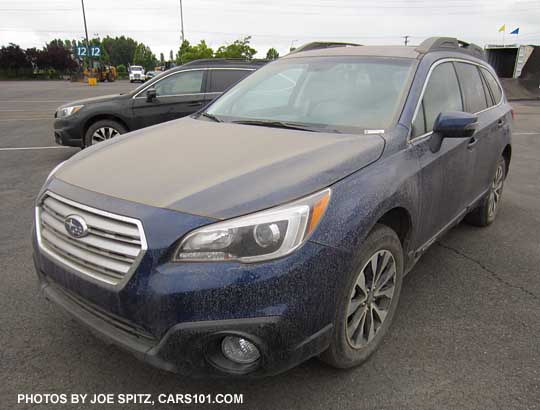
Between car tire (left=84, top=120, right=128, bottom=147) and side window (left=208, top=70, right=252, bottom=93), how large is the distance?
178 cm

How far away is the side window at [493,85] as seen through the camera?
13.9ft

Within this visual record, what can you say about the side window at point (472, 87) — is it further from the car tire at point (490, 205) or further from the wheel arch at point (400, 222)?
the wheel arch at point (400, 222)

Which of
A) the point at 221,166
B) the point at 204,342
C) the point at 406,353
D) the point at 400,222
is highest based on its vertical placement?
the point at 221,166

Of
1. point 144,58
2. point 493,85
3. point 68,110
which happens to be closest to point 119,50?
point 144,58

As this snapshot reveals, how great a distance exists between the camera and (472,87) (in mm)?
3754

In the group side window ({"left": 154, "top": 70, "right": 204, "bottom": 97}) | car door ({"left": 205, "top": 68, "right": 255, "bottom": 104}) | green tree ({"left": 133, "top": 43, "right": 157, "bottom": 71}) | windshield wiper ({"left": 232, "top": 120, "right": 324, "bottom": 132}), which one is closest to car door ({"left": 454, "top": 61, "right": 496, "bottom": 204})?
windshield wiper ({"left": 232, "top": 120, "right": 324, "bottom": 132})

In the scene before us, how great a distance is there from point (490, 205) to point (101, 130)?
6250 mm

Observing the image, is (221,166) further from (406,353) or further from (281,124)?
(406,353)

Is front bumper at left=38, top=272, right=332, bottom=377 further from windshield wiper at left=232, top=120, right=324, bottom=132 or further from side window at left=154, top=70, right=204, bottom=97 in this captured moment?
side window at left=154, top=70, right=204, bottom=97

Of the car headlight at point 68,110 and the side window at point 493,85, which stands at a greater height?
the side window at point 493,85

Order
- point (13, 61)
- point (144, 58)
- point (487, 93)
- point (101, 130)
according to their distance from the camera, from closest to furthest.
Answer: point (487, 93) → point (101, 130) → point (13, 61) → point (144, 58)

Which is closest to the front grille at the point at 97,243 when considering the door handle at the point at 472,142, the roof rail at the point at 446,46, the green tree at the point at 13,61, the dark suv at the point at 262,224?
the dark suv at the point at 262,224

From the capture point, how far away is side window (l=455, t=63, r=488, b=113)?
3.56 metres

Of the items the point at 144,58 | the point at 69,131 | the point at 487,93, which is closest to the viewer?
the point at 487,93
